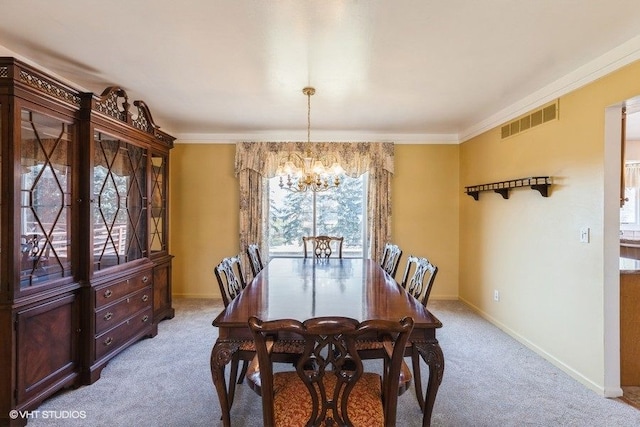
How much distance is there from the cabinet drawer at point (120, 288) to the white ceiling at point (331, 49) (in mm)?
1876

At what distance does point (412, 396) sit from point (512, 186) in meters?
2.30

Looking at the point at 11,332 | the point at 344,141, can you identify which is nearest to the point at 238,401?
the point at 11,332

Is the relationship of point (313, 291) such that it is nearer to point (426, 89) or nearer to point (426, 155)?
point (426, 89)

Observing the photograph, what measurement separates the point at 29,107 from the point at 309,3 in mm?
1928

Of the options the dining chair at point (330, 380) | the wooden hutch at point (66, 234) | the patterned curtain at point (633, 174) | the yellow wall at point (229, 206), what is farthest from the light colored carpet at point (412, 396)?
the patterned curtain at point (633, 174)

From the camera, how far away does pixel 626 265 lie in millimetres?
2572

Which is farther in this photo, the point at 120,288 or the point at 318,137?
the point at 318,137

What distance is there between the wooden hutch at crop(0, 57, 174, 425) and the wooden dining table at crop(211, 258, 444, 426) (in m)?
1.31

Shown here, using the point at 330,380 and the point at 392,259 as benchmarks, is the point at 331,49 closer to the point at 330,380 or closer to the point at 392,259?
the point at 392,259

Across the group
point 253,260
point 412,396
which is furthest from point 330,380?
point 253,260

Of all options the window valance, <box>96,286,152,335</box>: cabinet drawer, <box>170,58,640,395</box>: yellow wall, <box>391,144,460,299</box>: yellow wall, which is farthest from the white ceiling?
<box>96,286,152,335</box>: cabinet drawer

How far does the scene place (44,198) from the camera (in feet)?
7.16

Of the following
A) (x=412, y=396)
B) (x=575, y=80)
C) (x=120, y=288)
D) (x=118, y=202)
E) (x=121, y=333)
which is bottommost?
(x=412, y=396)

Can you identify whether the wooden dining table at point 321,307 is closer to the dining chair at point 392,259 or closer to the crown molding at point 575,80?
the dining chair at point 392,259
